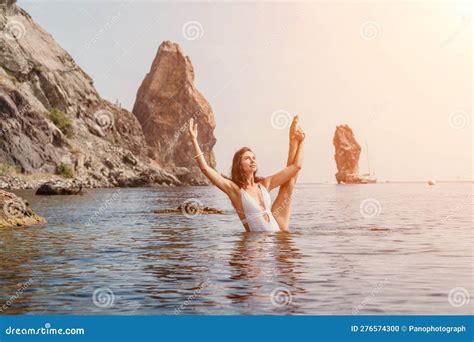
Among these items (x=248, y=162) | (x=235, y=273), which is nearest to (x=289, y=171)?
(x=248, y=162)

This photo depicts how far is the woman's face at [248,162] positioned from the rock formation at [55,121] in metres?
85.8

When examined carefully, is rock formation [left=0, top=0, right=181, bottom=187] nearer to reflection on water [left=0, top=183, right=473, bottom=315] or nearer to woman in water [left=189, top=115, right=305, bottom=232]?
reflection on water [left=0, top=183, right=473, bottom=315]

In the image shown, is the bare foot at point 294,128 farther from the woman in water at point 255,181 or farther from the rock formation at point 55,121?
the rock formation at point 55,121

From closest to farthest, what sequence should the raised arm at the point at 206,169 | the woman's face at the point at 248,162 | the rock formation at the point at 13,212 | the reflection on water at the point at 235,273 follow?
the reflection on water at the point at 235,273, the raised arm at the point at 206,169, the woman's face at the point at 248,162, the rock formation at the point at 13,212

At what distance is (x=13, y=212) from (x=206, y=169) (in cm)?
1415

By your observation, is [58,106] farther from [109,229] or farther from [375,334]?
[375,334]

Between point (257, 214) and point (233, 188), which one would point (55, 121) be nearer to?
point (257, 214)

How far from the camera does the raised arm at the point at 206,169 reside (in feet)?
39.7

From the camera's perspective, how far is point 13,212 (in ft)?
80.0

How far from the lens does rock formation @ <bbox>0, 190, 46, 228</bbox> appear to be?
932 inches

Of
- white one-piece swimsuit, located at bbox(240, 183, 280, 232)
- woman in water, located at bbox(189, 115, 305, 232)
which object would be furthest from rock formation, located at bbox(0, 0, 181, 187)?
woman in water, located at bbox(189, 115, 305, 232)

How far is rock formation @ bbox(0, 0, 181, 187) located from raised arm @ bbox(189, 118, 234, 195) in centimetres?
8562

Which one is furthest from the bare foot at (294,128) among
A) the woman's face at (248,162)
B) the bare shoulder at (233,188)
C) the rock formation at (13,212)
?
the rock formation at (13,212)

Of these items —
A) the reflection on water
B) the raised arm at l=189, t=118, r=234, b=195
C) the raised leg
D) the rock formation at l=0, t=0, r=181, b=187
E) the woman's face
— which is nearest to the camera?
the reflection on water
